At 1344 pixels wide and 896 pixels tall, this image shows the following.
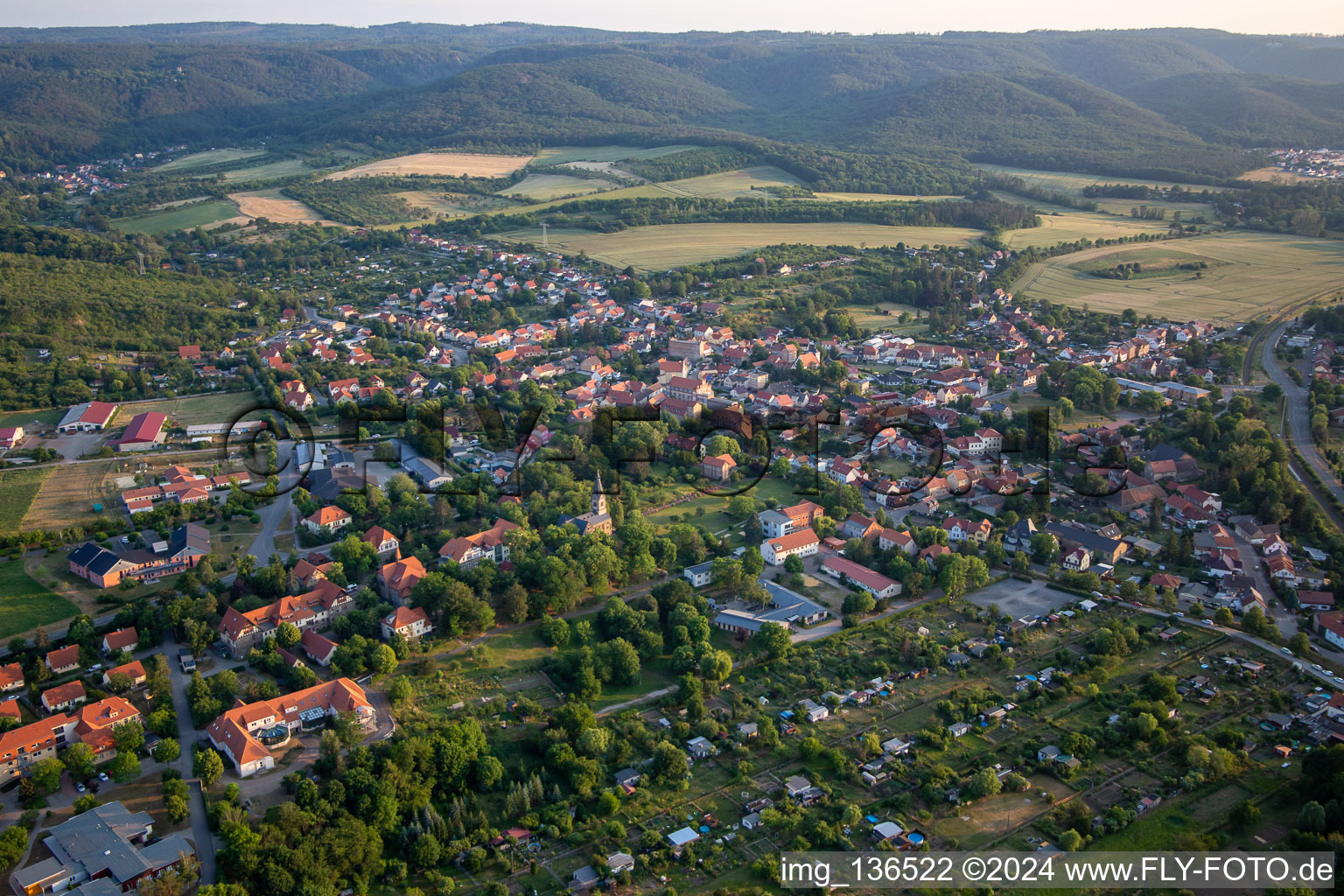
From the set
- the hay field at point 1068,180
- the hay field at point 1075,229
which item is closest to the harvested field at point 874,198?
the hay field at point 1068,180

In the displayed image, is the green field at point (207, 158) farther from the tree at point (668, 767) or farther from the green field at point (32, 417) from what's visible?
the tree at point (668, 767)

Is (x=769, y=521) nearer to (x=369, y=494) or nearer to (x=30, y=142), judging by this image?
(x=369, y=494)

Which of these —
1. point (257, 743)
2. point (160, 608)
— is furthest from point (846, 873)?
point (160, 608)

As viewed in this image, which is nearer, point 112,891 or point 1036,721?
point 112,891

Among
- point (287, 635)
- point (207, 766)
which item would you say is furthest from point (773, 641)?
point (207, 766)

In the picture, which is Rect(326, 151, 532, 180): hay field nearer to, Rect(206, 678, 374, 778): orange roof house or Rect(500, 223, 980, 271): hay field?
Rect(500, 223, 980, 271): hay field

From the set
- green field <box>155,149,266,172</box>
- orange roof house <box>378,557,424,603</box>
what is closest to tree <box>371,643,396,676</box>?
orange roof house <box>378,557,424,603</box>
